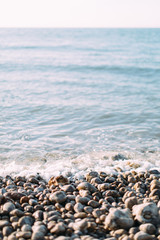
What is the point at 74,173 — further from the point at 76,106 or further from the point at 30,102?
the point at 30,102

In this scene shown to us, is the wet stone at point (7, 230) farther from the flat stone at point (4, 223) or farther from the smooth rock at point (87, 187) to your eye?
the smooth rock at point (87, 187)

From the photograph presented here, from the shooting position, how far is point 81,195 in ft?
16.6

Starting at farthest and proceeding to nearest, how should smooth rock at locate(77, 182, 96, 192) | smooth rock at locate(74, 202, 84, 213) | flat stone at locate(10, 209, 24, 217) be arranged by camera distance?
1. smooth rock at locate(77, 182, 96, 192)
2. smooth rock at locate(74, 202, 84, 213)
3. flat stone at locate(10, 209, 24, 217)

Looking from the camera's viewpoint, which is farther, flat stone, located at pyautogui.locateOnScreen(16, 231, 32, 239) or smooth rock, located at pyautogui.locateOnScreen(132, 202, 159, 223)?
smooth rock, located at pyautogui.locateOnScreen(132, 202, 159, 223)

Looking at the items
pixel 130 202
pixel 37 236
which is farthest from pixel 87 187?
pixel 37 236

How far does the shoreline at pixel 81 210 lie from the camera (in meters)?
3.79

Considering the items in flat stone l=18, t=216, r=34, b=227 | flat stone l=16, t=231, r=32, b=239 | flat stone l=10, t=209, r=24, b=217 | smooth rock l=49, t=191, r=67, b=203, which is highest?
smooth rock l=49, t=191, r=67, b=203

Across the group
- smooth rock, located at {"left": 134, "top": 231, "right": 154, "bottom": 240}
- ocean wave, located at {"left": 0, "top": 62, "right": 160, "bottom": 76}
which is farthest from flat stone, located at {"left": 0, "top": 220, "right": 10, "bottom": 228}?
ocean wave, located at {"left": 0, "top": 62, "right": 160, "bottom": 76}

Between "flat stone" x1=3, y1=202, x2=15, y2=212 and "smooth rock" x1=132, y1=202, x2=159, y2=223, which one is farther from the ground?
"flat stone" x1=3, y1=202, x2=15, y2=212

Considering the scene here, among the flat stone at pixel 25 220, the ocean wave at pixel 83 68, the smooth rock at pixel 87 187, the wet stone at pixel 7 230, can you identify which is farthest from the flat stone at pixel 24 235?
the ocean wave at pixel 83 68

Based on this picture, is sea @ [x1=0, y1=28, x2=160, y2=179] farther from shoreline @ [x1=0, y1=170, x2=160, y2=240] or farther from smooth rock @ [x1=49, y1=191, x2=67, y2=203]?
smooth rock @ [x1=49, y1=191, x2=67, y2=203]

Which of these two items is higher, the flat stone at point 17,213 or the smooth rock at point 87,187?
the smooth rock at point 87,187

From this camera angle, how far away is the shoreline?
379cm

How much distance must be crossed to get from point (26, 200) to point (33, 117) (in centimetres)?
672
